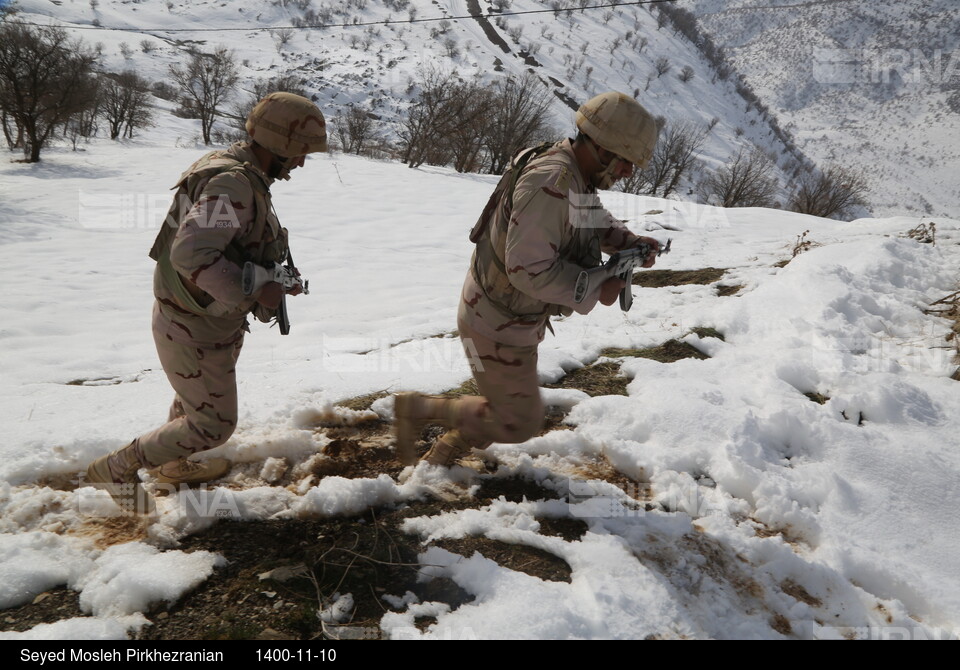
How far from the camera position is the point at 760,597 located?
2.18 meters

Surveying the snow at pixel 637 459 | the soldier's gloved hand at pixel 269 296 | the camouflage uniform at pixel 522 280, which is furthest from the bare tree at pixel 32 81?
the camouflage uniform at pixel 522 280

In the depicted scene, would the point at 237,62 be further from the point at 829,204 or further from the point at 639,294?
the point at 639,294

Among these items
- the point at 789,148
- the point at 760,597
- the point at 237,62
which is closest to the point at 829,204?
the point at 760,597

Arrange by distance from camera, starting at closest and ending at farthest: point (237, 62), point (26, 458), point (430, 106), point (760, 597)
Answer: point (760, 597) → point (26, 458) → point (430, 106) → point (237, 62)

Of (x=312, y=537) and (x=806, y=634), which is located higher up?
(x=806, y=634)

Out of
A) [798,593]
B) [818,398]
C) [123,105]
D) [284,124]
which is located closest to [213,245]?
[284,124]

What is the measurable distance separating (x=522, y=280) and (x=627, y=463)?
4.87ft

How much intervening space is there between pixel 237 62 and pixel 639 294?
206 ft

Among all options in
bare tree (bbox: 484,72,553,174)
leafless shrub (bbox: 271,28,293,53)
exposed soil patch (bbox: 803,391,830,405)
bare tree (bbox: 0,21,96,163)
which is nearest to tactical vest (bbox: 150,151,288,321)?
exposed soil patch (bbox: 803,391,830,405)

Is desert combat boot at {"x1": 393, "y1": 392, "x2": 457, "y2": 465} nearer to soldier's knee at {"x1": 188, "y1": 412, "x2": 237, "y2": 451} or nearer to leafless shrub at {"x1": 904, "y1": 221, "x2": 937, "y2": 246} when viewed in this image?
soldier's knee at {"x1": 188, "y1": 412, "x2": 237, "y2": 451}

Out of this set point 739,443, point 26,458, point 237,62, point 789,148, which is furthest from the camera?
point 789,148

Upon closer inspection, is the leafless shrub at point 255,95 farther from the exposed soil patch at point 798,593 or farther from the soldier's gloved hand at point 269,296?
the exposed soil patch at point 798,593

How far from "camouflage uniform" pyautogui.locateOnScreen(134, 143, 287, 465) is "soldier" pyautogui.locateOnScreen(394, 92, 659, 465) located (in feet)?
2.94

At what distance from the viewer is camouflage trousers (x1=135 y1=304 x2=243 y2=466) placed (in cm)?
232
